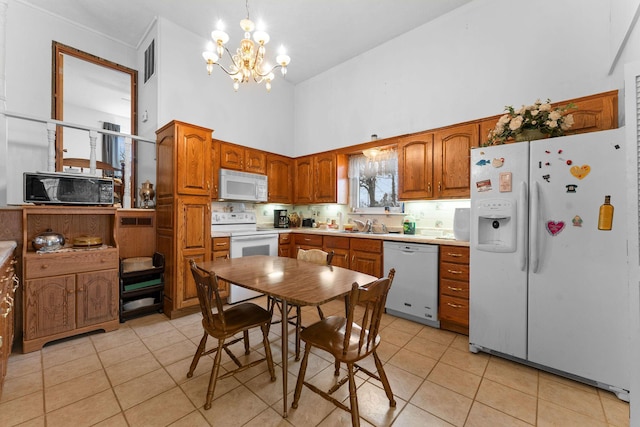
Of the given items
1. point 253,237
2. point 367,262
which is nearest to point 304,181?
point 253,237

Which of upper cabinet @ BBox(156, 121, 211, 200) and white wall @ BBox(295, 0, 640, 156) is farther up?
white wall @ BBox(295, 0, 640, 156)

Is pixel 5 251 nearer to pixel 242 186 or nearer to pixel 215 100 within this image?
pixel 242 186

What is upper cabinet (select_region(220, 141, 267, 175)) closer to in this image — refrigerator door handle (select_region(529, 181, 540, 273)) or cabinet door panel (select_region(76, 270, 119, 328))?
cabinet door panel (select_region(76, 270, 119, 328))

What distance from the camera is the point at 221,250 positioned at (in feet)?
11.3

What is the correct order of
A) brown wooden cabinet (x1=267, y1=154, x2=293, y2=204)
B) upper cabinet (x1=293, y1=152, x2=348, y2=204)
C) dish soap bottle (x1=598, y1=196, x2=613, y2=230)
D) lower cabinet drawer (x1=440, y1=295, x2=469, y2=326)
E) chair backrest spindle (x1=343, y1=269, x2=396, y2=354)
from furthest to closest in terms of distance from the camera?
1. brown wooden cabinet (x1=267, y1=154, x2=293, y2=204)
2. upper cabinet (x1=293, y1=152, x2=348, y2=204)
3. lower cabinet drawer (x1=440, y1=295, x2=469, y2=326)
4. dish soap bottle (x1=598, y1=196, x2=613, y2=230)
5. chair backrest spindle (x1=343, y1=269, x2=396, y2=354)

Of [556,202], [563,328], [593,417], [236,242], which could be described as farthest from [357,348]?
[236,242]

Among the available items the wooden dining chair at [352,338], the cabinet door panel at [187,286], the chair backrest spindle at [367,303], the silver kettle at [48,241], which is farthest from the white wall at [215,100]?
the chair backrest spindle at [367,303]

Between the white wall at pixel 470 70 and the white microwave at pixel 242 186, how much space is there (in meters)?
1.32

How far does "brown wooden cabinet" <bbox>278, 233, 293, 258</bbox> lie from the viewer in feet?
13.5

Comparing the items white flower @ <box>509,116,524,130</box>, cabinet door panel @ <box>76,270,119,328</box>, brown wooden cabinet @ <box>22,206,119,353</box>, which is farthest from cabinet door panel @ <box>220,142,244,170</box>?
white flower @ <box>509,116,524,130</box>

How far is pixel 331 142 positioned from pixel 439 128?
1823 millimetres

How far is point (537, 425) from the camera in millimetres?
1553

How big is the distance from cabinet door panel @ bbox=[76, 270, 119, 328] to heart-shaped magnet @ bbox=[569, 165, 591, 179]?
417cm

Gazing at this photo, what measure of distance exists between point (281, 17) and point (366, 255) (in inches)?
126
